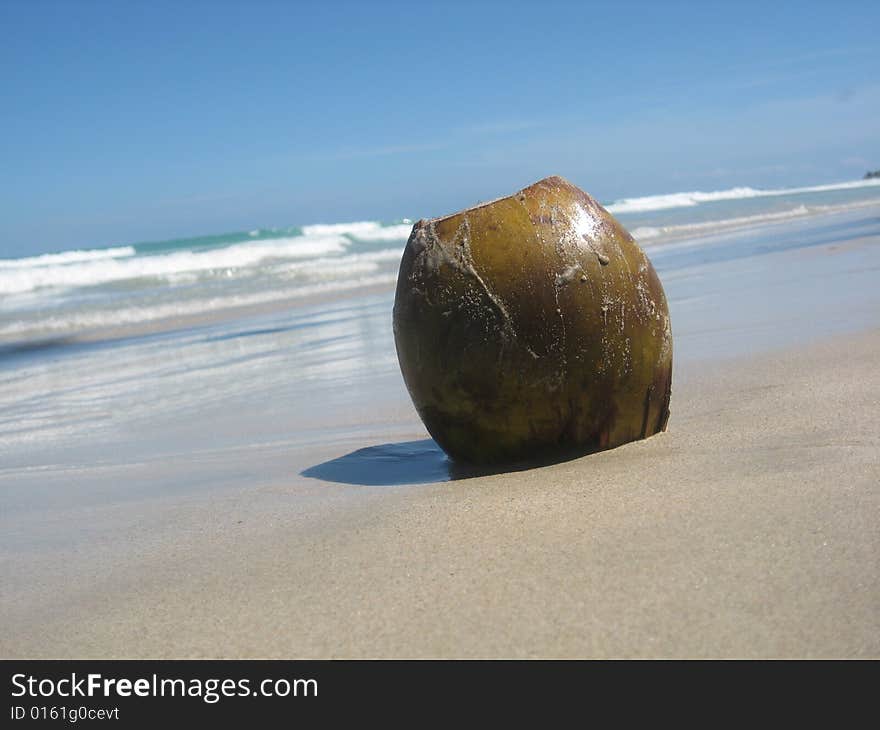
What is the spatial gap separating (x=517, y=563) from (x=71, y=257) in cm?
3759

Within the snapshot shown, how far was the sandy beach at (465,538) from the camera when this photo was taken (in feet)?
7.24

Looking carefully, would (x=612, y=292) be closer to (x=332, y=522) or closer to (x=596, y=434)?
(x=596, y=434)

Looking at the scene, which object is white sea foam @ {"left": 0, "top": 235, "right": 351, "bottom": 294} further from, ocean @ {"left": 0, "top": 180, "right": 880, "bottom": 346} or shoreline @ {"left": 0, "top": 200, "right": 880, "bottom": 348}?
shoreline @ {"left": 0, "top": 200, "right": 880, "bottom": 348}

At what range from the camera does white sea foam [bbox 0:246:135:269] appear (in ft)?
114

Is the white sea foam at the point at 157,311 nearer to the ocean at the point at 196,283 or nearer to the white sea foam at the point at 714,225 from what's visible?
the ocean at the point at 196,283

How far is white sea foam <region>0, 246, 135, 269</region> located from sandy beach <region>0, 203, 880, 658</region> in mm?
31378

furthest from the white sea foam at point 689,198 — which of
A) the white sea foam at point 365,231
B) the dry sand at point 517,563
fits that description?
the dry sand at point 517,563

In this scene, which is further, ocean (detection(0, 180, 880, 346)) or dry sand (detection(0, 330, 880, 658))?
ocean (detection(0, 180, 880, 346))

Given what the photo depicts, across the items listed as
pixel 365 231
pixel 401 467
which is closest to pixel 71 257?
pixel 365 231

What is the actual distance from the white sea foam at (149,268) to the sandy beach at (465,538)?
1735 cm

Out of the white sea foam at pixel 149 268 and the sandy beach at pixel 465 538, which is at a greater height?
the white sea foam at pixel 149 268

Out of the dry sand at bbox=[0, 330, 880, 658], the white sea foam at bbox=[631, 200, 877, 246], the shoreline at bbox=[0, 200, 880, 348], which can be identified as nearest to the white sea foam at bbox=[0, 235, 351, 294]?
the shoreline at bbox=[0, 200, 880, 348]
